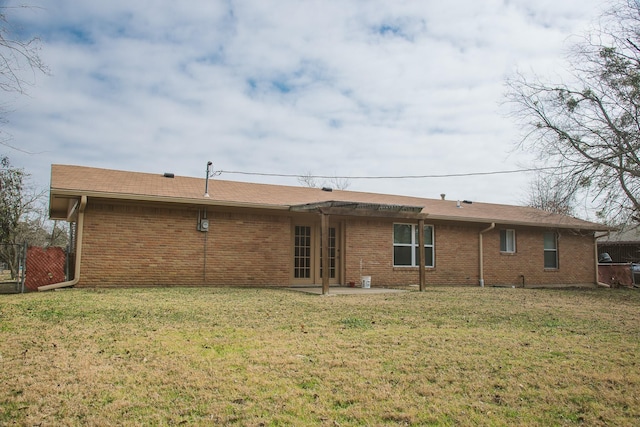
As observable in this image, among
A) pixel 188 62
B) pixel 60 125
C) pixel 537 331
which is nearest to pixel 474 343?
pixel 537 331

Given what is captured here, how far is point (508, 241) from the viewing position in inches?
734

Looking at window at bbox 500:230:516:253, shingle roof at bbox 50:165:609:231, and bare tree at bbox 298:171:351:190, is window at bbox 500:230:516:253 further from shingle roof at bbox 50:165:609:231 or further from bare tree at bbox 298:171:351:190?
bare tree at bbox 298:171:351:190

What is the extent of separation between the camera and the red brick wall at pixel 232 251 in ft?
40.5

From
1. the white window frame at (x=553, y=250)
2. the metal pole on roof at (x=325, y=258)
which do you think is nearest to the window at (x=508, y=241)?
the white window frame at (x=553, y=250)

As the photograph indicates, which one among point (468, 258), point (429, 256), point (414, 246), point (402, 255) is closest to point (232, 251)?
point (402, 255)

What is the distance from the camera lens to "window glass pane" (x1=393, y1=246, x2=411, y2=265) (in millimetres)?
16141

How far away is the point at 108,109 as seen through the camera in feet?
51.1

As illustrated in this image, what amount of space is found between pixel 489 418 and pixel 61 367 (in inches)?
145

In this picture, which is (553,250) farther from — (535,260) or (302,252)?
(302,252)

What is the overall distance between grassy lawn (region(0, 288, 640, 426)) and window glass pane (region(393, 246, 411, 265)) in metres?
7.97

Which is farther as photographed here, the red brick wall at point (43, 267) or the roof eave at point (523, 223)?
the roof eave at point (523, 223)

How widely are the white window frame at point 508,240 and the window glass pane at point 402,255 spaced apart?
4.27m

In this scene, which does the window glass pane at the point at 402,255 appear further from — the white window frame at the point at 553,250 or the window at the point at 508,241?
the white window frame at the point at 553,250

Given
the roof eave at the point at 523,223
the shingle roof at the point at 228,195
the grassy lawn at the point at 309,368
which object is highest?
the shingle roof at the point at 228,195
